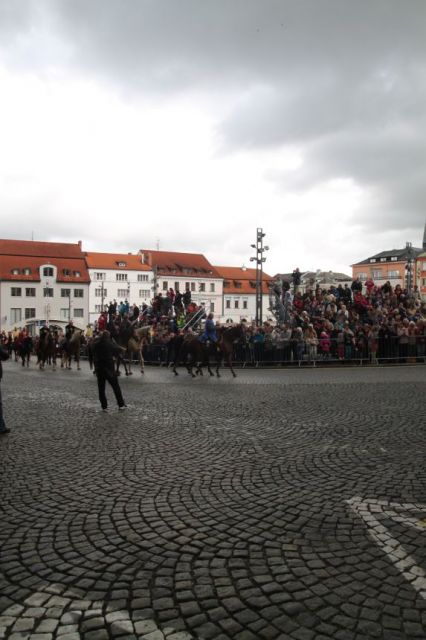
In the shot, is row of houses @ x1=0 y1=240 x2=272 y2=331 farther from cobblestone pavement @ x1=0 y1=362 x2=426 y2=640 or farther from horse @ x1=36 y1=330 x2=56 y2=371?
cobblestone pavement @ x1=0 y1=362 x2=426 y2=640

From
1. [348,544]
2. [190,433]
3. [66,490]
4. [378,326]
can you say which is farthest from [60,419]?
[378,326]

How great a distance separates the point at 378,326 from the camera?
71.3 ft

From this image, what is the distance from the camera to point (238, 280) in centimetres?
10769

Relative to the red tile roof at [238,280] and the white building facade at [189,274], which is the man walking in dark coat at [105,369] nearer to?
the white building facade at [189,274]

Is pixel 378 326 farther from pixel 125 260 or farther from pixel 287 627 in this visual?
pixel 125 260

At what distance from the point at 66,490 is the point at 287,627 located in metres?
3.11

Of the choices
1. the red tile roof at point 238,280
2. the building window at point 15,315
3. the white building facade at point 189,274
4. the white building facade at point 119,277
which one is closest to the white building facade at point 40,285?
the building window at point 15,315

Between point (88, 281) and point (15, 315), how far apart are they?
13.2 m

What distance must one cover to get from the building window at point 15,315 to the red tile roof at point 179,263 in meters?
28.6

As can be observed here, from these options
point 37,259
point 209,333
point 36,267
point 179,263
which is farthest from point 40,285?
point 209,333

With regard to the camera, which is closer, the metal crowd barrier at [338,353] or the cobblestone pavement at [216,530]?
the cobblestone pavement at [216,530]

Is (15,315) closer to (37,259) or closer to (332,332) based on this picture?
(37,259)

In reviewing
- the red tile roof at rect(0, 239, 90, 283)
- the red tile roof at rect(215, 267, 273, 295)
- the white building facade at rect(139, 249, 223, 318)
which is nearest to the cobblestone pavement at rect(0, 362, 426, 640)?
the red tile roof at rect(0, 239, 90, 283)

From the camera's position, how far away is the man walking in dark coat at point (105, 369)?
10.8m
